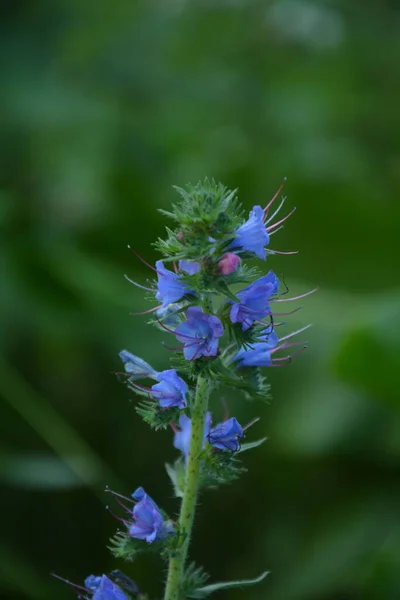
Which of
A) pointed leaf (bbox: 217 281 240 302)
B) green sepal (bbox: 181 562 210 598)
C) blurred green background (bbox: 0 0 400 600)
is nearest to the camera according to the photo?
pointed leaf (bbox: 217 281 240 302)

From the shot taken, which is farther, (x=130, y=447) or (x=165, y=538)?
(x=130, y=447)

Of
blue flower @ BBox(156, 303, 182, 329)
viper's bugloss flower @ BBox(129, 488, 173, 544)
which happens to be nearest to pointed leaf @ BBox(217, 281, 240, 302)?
blue flower @ BBox(156, 303, 182, 329)

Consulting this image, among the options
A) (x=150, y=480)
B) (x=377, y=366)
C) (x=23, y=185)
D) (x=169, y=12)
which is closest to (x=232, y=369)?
(x=377, y=366)

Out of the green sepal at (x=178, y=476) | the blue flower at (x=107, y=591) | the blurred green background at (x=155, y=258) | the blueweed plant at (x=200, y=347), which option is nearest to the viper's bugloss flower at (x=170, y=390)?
the blueweed plant at (x=200, y=347)

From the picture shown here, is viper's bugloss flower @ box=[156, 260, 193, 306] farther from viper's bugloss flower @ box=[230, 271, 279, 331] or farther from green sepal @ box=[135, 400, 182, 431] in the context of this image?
green sepal @ box=[135, 400, 182, 431]

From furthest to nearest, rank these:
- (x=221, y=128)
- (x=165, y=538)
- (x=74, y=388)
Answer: (x=221, y=128) < (x=74, y=388) < (x=165, y=538)

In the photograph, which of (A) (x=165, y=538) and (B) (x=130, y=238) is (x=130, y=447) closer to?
(B) (x=130, y=238)
